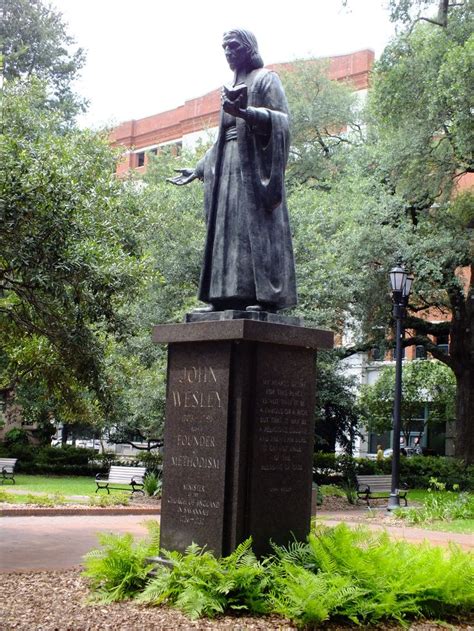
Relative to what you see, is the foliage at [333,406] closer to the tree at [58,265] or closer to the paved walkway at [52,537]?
the paved walkway at [52,537]

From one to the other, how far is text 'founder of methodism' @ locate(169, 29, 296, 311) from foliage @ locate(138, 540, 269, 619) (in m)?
2.36

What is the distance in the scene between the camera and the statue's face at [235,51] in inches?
358

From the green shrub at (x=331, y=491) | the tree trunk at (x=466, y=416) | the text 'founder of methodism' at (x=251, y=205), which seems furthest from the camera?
the tree trunk at (x=466, y=416)

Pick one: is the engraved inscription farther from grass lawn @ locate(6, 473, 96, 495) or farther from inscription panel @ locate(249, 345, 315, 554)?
grass lawn @ locate(6, 473, 96, 495)

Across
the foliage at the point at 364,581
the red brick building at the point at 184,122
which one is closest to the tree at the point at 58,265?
the foliage at the point at 364,581

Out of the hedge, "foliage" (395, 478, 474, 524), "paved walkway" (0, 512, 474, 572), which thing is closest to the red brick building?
the hedge

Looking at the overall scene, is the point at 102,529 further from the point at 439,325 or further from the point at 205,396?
the point at 439,325

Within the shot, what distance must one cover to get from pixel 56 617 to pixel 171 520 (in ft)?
5.28

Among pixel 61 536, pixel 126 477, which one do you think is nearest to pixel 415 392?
pixel 126 477


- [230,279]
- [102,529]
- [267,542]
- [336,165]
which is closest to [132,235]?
[102,529]

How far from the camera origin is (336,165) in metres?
36.6

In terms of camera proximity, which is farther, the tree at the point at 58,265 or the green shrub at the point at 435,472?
the green shrub at the point at 435,472

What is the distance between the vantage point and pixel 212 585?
748 centimetres

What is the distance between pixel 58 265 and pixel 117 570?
17.3 feet
